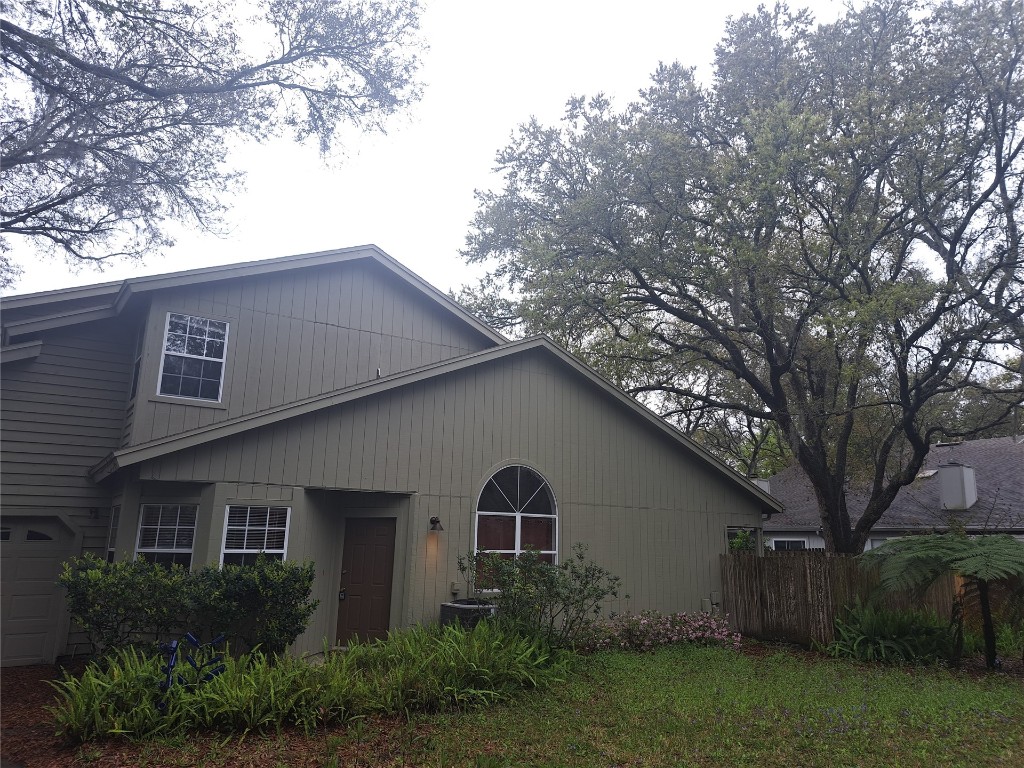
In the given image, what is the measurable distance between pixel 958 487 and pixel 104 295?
22931mm

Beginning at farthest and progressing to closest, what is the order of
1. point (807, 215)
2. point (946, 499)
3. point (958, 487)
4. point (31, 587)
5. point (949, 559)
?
point (946, 499)
point (958, 487)
point (807, 215)
point (31, 587)
point (949, 559)

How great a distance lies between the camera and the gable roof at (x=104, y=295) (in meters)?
10.7

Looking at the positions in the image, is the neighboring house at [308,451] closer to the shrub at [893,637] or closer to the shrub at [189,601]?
the shrub at [189,601]

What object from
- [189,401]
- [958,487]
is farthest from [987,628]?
[958,487]

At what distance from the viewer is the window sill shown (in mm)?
10695

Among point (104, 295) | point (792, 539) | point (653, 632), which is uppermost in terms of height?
point (104, 295)

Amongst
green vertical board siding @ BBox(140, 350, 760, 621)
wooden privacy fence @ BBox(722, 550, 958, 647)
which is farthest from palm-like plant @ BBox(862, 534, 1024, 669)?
green vertical board siding @ BBox(140, 350, 760, 621)

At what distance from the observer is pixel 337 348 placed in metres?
12.9

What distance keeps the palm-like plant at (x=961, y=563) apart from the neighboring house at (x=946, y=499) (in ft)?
31.5

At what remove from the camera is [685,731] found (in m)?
6.57

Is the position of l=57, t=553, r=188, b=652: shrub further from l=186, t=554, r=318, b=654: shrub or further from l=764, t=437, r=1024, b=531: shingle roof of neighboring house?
l=764, t=437, r=1024, b=531: shingle roof of neighboring house

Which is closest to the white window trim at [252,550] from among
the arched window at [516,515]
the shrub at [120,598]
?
the shrub at [120,598]

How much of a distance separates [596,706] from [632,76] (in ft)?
52.6

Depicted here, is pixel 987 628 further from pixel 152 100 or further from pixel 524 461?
pixel 152 100
